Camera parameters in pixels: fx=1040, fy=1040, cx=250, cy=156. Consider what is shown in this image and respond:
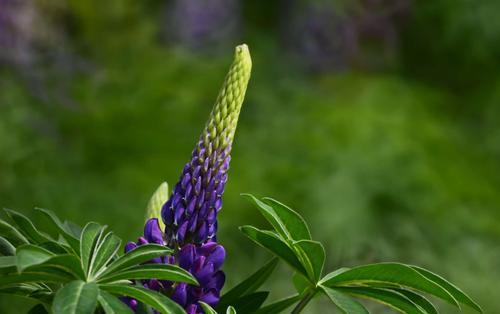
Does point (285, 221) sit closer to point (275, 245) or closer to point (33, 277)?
point (275, 245)

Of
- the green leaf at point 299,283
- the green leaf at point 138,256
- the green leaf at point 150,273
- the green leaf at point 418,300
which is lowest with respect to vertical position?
the green leaf at point 150,273

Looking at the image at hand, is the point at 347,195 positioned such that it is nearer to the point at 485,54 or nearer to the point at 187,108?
the point at 187,108

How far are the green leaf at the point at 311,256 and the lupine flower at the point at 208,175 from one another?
0.27 feet

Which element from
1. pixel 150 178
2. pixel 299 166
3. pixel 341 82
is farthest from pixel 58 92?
pixel 341 82

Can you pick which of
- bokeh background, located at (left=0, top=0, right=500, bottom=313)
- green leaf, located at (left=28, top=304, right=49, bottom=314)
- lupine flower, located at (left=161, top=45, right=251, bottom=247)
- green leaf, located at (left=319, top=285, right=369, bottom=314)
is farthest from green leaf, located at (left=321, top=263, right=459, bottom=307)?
bokeh background, located at (left=0, top=0, right=500, bottom=313)

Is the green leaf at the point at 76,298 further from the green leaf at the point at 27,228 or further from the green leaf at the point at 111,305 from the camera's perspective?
the green leaf at the point at 27,228

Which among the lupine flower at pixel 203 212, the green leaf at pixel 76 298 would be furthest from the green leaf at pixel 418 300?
the green leaf at pixel 76 298

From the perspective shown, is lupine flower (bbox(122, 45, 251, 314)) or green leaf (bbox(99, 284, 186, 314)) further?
lupine flower (bbox(122, 45, 251, 314))

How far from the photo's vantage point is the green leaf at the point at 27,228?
0.80m

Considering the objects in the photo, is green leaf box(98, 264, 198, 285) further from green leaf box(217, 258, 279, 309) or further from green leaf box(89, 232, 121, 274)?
green leaf box(217, 258, 279, 309)

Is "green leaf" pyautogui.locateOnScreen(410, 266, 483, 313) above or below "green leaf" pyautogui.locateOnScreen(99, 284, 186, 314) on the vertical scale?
above

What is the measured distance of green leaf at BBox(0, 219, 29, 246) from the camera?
774 mm

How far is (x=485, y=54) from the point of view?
15.1 feet

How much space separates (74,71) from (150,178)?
1.70 ft
